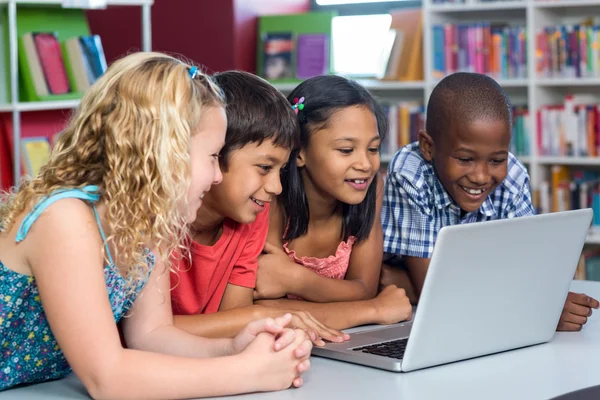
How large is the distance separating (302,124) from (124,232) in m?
0.71

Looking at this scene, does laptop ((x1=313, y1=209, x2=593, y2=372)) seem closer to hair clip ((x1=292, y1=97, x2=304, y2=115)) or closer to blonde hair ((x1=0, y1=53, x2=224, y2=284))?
blonde hair ((x1=0, y1=53, x2=224, y2=284))

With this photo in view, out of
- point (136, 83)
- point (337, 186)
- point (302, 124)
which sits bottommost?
point (337, 186)

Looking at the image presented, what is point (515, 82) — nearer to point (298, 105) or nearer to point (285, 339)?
point (298, 105)

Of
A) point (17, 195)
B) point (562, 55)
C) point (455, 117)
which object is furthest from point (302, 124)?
point (562, 55)

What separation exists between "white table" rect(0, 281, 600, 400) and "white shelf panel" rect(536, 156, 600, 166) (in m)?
2.77

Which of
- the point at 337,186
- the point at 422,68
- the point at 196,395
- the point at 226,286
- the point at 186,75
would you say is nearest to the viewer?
the point at 196,395

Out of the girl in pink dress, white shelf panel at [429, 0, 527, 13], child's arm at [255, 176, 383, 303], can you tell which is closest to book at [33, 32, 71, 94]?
white shelf panel at [429, 0, 527, 13]

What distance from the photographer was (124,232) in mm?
1137

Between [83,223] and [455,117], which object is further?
[455,117]

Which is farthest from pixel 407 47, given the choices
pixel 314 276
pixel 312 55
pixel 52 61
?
pixel 314 276

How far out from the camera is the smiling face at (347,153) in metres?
1.72

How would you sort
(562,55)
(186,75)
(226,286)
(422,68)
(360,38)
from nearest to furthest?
(186,75)
(226,286)
(562,55)
(422,68)
(360,38)

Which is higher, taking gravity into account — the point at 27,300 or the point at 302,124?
the point at 302,124

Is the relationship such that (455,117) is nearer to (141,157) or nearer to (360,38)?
(141,157)
